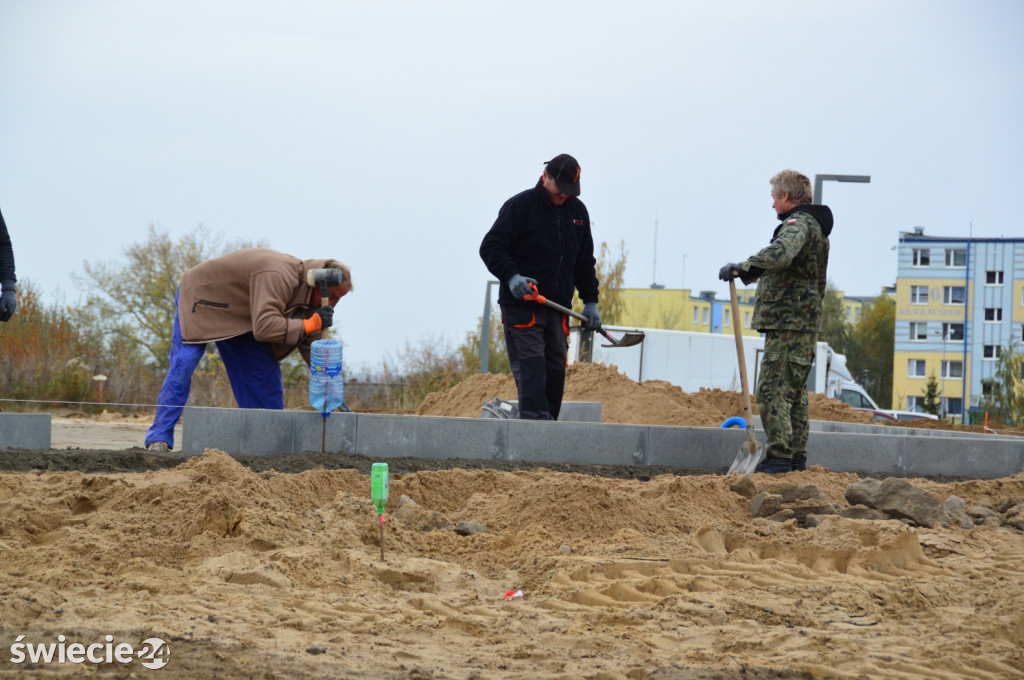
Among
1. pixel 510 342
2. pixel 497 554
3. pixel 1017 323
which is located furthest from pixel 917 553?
pixel 1017 323

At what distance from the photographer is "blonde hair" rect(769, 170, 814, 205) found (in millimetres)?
6719

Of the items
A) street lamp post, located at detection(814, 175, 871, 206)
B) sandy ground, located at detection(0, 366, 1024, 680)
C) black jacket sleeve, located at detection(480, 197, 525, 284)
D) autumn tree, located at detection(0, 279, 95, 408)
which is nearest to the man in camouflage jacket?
sandy ground, located at detection(0, 366, 1024, 680)

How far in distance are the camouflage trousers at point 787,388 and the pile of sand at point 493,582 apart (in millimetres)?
1234

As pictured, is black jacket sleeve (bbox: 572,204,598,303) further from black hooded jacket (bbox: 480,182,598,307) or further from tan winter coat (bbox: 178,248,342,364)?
tan winter coat (bbox: 178,248,342,364)

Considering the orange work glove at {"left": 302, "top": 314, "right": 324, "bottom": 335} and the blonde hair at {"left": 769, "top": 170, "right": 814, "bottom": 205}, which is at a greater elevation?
the blonde hair at {"left": 769, "top": 170, "right": 814, "bottom": 205}

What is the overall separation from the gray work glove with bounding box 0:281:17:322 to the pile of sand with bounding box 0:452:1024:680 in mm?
2952

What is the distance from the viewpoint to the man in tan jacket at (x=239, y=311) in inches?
261

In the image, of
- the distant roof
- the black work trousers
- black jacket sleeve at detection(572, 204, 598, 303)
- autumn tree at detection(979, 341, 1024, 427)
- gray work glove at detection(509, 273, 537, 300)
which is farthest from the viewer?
the distant roof

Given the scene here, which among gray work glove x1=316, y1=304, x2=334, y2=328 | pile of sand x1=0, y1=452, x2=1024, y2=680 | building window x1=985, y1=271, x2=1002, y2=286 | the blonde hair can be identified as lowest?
pile of sand x1=0, y1=452, x2=1024, y2=680

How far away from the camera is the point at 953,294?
182 feet

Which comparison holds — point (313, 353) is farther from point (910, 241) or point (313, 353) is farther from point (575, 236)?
point (910, 241)

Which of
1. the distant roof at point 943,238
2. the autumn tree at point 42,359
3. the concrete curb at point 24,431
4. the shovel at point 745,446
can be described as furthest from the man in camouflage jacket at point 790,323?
the distant roof at point 943,238

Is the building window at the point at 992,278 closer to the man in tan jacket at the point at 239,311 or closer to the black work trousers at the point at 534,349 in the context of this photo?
the black work trousers at the point at 534,349

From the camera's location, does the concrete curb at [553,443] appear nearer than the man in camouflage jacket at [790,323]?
No
